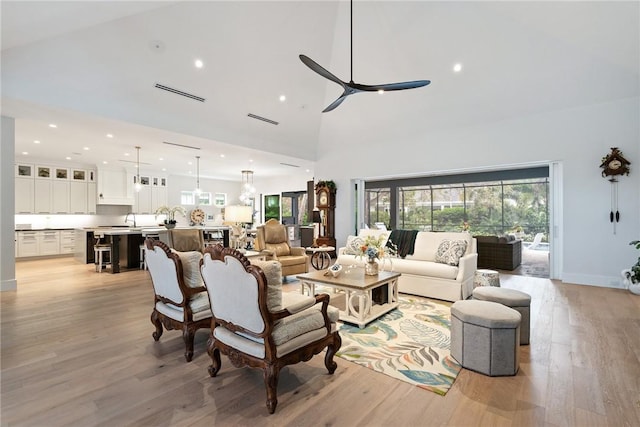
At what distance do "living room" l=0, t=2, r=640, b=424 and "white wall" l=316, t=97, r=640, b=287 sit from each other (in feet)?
0.07

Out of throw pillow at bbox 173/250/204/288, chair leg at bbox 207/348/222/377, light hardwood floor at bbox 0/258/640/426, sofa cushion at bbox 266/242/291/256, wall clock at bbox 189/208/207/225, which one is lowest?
light hardwood floor at bbox 0/258/640/426

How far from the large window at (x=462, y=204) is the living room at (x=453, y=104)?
2082 millimetres

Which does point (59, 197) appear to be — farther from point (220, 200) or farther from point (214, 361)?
point (214, 361)

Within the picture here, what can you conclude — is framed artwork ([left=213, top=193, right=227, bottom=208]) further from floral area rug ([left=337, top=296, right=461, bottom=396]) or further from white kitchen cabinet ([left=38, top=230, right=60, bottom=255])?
floral area rug ([left=337, top=296, right=461, bottom=396])

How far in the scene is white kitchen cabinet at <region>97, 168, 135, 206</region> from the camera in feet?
32.1

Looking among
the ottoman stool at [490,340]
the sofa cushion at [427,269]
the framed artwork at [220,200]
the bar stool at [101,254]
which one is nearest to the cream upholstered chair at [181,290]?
the ottoman stool at [490,340]

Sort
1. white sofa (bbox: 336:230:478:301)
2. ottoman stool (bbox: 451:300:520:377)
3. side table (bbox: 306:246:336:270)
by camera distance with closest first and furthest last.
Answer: ottoman stool (bbox: 451:300:520:377) < white sofa (bbox: 336:230:478:301) < side table (bbox: 306:246:336:270)

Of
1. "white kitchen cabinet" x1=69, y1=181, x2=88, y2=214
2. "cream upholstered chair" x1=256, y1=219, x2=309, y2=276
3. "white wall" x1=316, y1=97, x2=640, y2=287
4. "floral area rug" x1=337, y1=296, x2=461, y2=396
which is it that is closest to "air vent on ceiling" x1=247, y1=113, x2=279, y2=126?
"cream upholstered chair" x1=256, y1=219, x2=309, y2=276

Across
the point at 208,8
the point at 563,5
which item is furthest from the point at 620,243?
the point at 208,8

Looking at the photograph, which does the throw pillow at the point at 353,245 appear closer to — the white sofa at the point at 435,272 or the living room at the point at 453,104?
the white sofa at the point at 435,272

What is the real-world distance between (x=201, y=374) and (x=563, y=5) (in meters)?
5.59

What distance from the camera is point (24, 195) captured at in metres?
8.56

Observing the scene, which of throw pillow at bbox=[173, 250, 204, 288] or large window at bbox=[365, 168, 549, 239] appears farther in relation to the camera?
large window at bbox=[365, 168, 549, 239]

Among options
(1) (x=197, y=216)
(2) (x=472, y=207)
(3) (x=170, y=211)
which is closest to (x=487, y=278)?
(2) (x=472, y=207)
